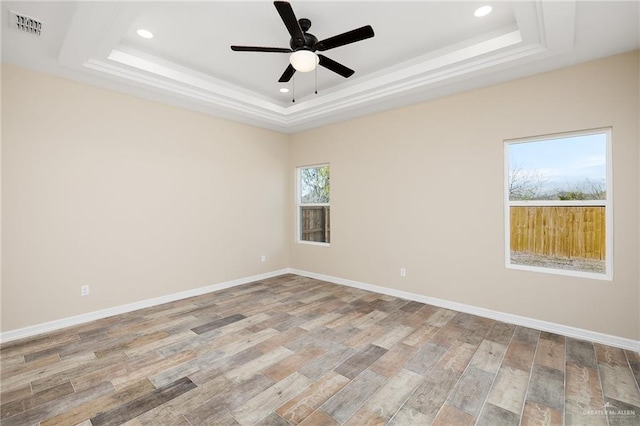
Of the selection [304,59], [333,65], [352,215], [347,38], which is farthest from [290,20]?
[352,215]

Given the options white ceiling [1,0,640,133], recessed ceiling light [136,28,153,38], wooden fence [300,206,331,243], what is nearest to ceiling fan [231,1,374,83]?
white ceiling [1,0,640,133]

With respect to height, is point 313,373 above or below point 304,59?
below

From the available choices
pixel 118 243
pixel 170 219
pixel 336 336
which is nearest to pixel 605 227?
pixel 336 336

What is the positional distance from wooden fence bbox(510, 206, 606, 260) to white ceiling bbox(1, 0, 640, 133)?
1.50m

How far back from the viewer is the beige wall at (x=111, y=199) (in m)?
3.00

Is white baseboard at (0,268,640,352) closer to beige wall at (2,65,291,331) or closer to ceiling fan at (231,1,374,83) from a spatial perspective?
beige wall at (2,65,291,331)

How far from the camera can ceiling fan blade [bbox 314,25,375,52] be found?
89.9 inches

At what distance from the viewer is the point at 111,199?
3582 millimetres

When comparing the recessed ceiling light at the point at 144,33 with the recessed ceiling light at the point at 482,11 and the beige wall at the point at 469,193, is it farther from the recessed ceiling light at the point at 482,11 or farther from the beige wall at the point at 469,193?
the recessed ceiling light at the point at 482,11

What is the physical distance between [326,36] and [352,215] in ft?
8.77

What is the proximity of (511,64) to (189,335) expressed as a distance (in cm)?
430

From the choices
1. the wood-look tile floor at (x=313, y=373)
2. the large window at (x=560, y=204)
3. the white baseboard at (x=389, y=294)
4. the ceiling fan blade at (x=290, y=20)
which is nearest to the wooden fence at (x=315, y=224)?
the white baseboard at (x=389, y=294)

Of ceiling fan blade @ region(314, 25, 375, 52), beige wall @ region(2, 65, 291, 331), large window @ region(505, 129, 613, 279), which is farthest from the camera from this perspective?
beige wall @ region(2, 65, 291, 331)

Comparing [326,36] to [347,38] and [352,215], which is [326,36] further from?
[352,215]
